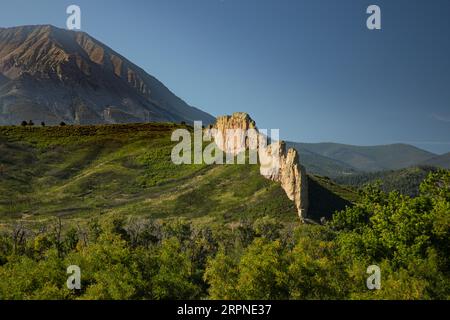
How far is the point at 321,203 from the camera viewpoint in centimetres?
16288

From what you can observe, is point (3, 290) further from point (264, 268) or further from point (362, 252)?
point (362, 252)

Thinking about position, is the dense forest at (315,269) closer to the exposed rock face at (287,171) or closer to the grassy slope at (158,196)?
the exposed rock face at (287,171)

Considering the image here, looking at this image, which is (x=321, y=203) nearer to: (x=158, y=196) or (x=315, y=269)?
(x=158, y=196)

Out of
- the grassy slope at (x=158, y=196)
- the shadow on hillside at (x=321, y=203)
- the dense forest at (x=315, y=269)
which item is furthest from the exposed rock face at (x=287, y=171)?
the dense forest at (x=315, y=269)

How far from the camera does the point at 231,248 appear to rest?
4247 inches

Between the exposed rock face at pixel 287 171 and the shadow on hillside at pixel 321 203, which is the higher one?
the exposed rock face at pixel 287 171

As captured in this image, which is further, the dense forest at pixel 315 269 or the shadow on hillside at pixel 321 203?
the shadow on hillside at pixel 321 203

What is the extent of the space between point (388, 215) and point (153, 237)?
225ft

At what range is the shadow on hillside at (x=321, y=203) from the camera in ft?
503

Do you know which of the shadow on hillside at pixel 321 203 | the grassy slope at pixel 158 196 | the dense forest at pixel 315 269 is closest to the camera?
the dense forest at pixel 315 269

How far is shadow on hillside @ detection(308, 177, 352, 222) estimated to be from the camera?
153 m

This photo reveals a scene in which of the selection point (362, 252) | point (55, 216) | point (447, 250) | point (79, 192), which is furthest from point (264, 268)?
point (79, 192)

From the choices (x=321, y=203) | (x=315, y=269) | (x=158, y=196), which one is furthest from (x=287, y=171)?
(x=315, y=269)

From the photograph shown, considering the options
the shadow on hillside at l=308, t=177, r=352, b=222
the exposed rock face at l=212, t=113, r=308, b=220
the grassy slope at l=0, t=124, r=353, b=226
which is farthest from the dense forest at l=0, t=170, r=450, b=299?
the grassy slope at l=0, t=124, r=353, b=226
